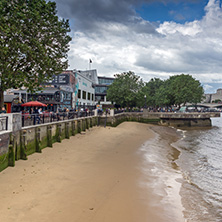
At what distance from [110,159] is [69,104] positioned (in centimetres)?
3256

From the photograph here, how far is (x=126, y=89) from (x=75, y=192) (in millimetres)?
49647

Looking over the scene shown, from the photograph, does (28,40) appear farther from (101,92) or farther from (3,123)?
(101,92)

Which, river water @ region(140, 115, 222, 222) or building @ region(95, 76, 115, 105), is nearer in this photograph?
river water @ region(140, 115, 222, 222)

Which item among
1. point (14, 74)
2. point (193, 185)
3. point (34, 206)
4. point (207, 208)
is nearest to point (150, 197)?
point (207, 208)

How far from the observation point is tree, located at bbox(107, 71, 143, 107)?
187 ft

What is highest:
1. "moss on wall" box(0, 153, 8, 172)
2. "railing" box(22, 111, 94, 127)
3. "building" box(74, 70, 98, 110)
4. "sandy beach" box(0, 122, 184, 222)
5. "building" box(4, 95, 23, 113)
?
"building" box(74, 70, 98, 110)

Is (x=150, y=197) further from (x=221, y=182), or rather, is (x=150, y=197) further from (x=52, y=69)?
(x=52, y=69)

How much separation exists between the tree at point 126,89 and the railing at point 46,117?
24873 millimetres

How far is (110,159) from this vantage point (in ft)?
47.6

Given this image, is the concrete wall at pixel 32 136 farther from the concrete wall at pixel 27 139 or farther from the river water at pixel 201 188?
the river water at pixel 201 188

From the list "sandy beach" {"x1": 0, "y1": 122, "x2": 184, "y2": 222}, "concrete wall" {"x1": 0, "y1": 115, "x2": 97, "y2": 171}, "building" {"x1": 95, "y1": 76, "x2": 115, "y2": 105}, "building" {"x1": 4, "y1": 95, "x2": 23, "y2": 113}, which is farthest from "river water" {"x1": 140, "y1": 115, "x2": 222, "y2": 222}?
"building" {"x1": 95, "y1": 76, "x2": 115, "y2": 105}

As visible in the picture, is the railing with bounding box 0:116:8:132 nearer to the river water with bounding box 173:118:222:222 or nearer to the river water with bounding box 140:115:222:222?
the river water with bounding box 140:115:222:222

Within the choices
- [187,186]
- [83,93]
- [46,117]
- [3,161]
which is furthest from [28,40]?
[83,93]

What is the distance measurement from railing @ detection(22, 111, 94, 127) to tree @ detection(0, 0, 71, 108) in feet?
7.76
